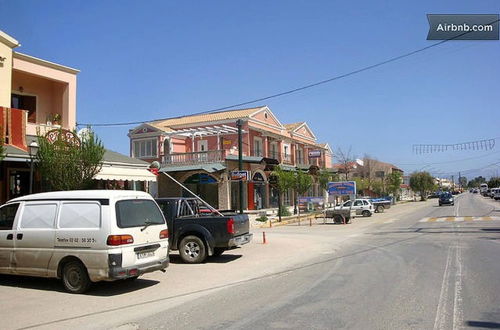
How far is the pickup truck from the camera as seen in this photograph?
1261cm

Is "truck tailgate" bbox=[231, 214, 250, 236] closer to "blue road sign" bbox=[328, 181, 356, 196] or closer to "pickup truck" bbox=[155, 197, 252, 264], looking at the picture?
"pickup truck" bbox=[155, 197, 252, 264]

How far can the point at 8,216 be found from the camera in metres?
9.71

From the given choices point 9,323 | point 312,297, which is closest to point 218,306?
point 312,297

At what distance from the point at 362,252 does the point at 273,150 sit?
34364 millimetres

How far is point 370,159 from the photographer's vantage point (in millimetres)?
95938

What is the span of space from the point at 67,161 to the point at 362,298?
378 inches

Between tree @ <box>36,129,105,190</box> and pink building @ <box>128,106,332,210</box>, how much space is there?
72.1 feet

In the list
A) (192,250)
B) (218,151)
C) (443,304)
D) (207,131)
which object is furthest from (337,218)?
(443,304)

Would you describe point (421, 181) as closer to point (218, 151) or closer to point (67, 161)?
point (218, 151)

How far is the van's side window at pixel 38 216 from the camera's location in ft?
30.0

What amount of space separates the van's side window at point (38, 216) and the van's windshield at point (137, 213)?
1.45 meters

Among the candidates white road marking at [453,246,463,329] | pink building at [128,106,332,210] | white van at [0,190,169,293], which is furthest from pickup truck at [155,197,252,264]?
pink building at [128,106,332,210]

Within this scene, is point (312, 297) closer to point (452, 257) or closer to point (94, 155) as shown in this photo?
point (452, 257)

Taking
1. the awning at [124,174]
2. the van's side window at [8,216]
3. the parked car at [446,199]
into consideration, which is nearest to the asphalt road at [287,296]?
the van's side window at [8,216]
